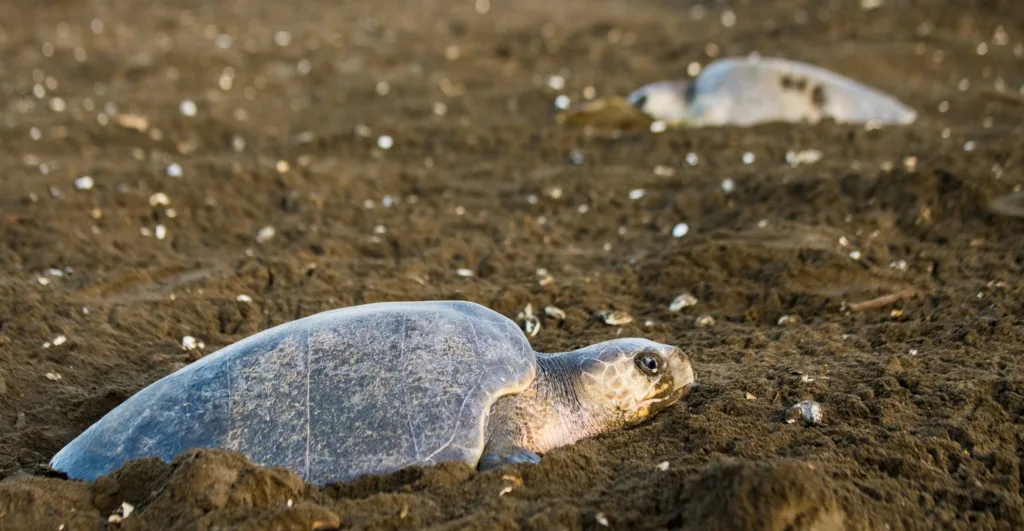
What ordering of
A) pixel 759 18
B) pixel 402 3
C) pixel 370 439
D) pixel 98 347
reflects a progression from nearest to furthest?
pixel 370 439 < pixel 98 347 < pixel 759 18 < pixel 402 3

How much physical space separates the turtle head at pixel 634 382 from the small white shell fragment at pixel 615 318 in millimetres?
776

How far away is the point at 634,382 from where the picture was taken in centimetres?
288

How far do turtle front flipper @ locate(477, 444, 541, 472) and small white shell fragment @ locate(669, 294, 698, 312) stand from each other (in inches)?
55.5

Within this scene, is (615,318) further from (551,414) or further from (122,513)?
(122,513)

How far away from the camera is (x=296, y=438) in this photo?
256 centimetres

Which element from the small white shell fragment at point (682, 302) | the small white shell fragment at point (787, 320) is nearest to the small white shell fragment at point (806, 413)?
the small white shell fragment at point (787, 320)

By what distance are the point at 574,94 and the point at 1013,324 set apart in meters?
4.47

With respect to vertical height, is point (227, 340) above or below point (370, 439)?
below

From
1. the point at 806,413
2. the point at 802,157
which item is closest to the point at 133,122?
the point at 802,157

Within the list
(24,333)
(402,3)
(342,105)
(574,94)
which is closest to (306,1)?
(402,3)

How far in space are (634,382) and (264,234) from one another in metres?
2.64

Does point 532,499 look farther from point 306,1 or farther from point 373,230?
point 306,1

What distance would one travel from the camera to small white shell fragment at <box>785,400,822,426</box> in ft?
8.90

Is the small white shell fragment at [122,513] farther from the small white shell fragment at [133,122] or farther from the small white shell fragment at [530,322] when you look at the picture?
the small white shell fragment at [133,122]
